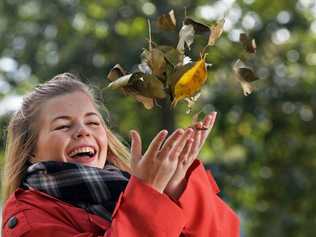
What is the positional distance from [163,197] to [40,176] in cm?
42

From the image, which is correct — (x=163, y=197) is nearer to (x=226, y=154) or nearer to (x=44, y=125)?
(x=44, y=125)

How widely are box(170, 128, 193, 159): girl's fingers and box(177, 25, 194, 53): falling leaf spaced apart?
10.6 inches

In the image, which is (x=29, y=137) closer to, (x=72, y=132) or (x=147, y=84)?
(x=72, y=132)

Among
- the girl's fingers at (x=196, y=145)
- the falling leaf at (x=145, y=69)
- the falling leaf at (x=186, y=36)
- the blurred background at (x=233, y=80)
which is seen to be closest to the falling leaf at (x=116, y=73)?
the falling leaf at (x=145, y=69)

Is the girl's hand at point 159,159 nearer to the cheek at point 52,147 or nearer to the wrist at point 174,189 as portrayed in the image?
the wrist at point 174,189

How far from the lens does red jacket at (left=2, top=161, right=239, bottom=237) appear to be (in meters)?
2.05

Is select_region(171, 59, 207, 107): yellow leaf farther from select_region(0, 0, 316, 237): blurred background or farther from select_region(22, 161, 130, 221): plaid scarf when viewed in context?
select_region(0, 0, 316, 237): blurred background

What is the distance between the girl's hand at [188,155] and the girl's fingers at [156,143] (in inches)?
3.3

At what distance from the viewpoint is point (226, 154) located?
34.0ft

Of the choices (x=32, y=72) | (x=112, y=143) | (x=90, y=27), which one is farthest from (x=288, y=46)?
(x=112, y=143)

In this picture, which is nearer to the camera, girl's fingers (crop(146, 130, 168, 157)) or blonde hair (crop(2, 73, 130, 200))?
girl's fingers (crop(146, 130, 168, 157))

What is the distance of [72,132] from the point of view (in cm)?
235

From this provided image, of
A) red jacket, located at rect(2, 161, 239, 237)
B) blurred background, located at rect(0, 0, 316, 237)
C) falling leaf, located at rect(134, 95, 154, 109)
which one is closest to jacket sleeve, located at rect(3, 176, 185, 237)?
red jacket, located at rect(2, 161, 239, 237)

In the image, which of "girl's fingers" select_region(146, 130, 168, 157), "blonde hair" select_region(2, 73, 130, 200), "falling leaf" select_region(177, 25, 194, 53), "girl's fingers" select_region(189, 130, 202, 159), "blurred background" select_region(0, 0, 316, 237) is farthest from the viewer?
"blurred background" select_region(0, 0, 316, 237)
